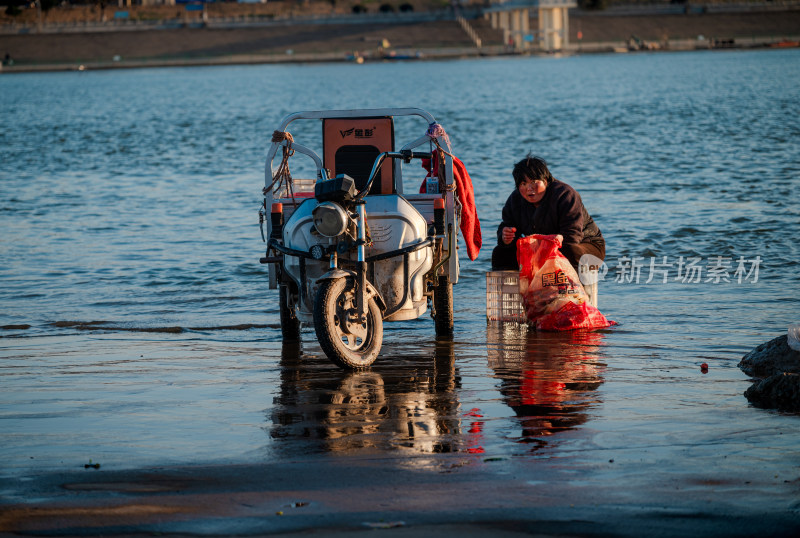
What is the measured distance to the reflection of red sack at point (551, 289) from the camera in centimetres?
838

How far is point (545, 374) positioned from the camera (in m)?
7.30

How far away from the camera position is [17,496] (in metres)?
4.89

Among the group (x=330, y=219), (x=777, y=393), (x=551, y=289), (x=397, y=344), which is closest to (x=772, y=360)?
(x=777, y=393)

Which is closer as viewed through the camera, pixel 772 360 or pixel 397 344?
pixel 772 360

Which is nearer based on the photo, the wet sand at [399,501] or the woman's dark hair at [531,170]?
the wet sand at [399,501]

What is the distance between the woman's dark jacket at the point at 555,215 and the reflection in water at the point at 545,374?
77 centimetres

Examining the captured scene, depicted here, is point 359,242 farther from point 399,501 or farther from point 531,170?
point 399,501

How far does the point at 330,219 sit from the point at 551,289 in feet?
7.27

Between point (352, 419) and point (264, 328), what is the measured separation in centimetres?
351

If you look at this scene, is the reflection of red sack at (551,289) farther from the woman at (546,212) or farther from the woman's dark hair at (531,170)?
the woman's dark hair at (531,170)

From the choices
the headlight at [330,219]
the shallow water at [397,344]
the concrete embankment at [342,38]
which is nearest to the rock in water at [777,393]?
the shallow water at [397,344]

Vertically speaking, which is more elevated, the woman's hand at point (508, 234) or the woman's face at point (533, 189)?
the woman's face at point (533, 189)

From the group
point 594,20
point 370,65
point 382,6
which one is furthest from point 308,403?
point 594,20

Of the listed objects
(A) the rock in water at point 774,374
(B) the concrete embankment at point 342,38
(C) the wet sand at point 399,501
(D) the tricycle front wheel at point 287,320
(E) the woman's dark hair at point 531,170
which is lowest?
(C) the wet sand at point 399,501
